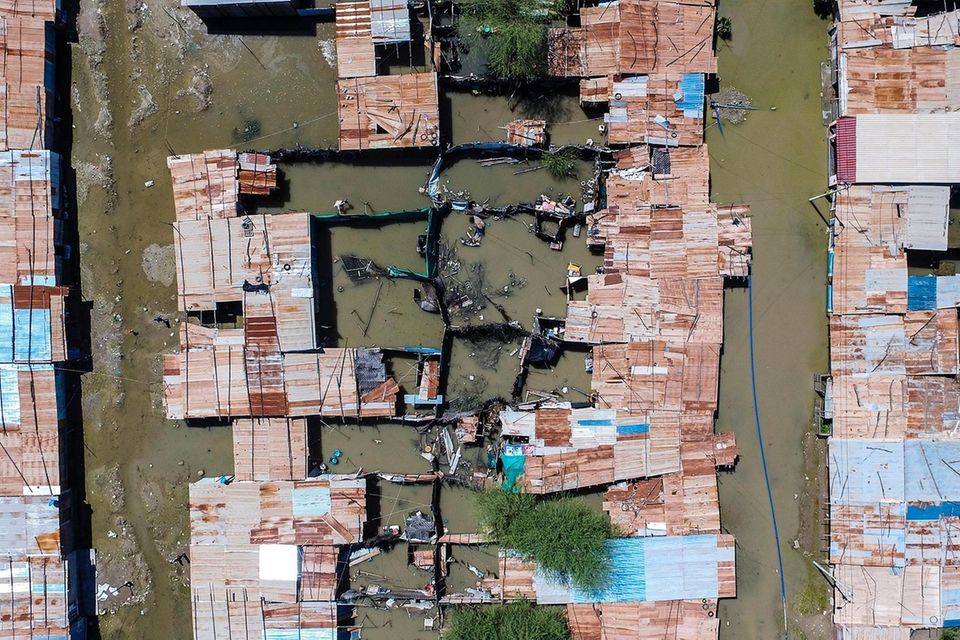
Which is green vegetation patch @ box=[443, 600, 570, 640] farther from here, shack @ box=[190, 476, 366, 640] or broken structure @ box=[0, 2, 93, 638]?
broken structure @ box=[0, 2, 93, 638]

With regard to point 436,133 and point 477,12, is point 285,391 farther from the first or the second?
point 477,12

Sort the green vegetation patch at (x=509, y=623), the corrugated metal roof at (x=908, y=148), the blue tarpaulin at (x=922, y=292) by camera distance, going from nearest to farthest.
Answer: the corrugated metal roof at (x=908, y=148), the green vegetation patch at (x=509, y=623), the blue tarpaulin at (x=922, y=292)

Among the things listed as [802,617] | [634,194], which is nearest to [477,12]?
[634,194]

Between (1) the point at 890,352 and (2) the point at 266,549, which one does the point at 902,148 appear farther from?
(2) the point at 266,549

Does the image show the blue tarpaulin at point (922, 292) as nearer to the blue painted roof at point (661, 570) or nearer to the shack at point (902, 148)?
the shack at point (902, 148)

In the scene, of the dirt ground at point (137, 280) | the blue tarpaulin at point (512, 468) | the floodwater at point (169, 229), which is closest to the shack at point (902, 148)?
the floodwater at point (169, 229)

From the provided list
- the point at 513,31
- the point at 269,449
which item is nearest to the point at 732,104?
the point at 513,31

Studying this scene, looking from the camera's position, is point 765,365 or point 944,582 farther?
point 765,365
